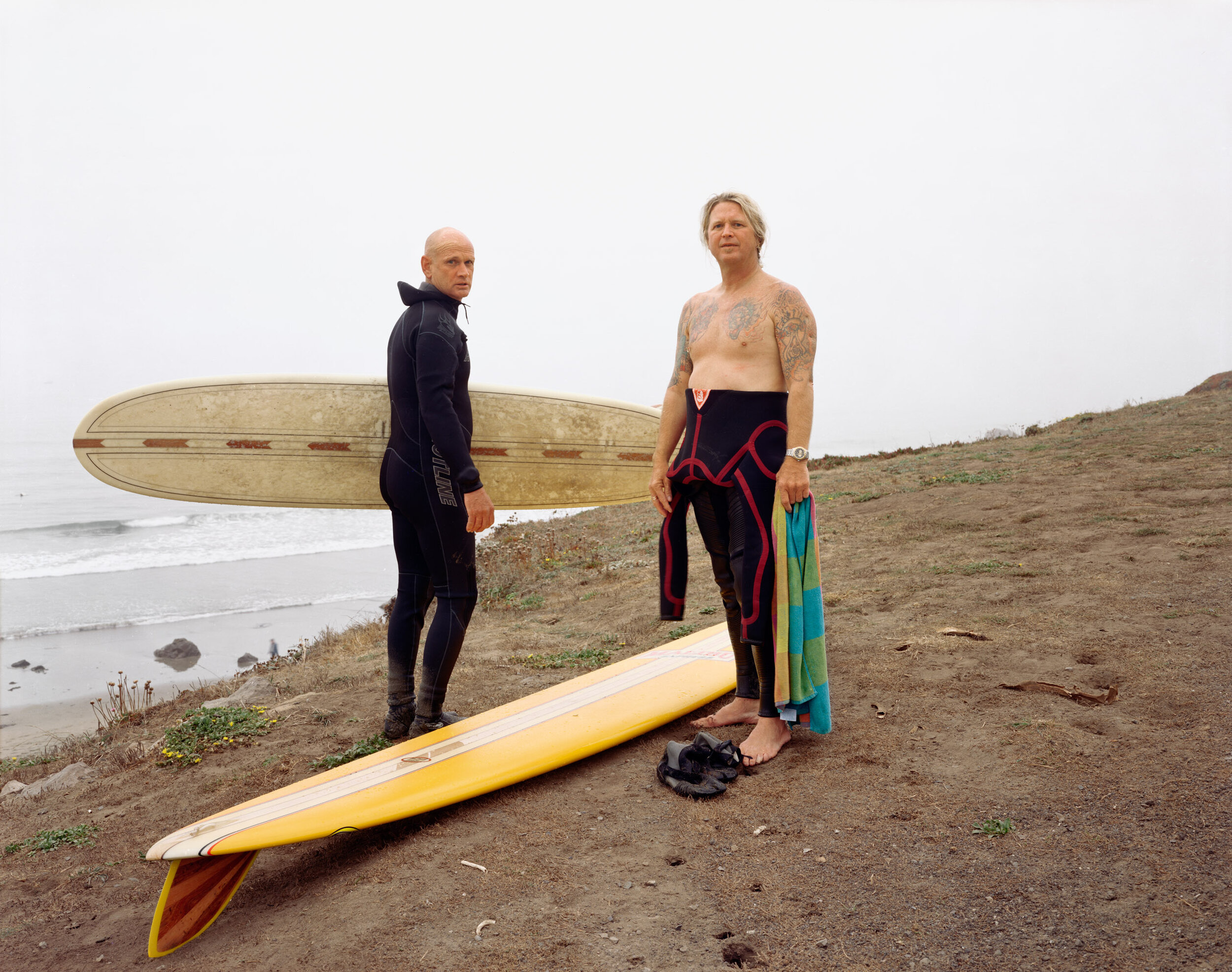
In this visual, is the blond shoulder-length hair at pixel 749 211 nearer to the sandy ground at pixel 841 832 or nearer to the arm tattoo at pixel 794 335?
the arm tattoo at pixel 794 335

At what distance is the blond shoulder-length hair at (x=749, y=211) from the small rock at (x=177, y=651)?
8810mm

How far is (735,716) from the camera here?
328 cm

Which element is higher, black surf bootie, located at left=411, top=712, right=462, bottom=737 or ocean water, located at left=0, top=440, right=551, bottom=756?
black surf bootie, located at left=411, top=712, right=462, bottom=737

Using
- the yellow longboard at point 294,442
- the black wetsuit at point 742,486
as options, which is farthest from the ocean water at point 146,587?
the black wetsuit at point 742,486

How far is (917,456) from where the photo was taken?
12.7 metres

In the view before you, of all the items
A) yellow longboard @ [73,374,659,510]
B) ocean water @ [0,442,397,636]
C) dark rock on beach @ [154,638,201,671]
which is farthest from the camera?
ocean water @ [0,442,397,636]

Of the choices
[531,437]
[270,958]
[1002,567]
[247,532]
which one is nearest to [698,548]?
[1002,567]

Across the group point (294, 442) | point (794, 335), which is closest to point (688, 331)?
point (794, 335)

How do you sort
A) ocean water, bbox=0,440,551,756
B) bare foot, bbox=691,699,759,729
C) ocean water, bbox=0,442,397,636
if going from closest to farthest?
bare foot, bbox=691,699,759,729 → ocean water, bbox=0,440,551,756 → ocean water, bbox=0,442,397,636

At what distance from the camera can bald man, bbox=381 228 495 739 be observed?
3.05 m

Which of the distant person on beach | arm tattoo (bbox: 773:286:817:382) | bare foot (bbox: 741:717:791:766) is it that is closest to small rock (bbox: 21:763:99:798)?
the distant person on beach

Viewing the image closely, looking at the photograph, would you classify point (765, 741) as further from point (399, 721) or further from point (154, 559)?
point (154, 559)

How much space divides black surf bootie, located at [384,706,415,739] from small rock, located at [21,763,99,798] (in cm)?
165

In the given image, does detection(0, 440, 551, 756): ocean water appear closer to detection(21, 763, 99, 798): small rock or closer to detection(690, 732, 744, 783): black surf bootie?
detection(21, 763, 99, 798): small rock
